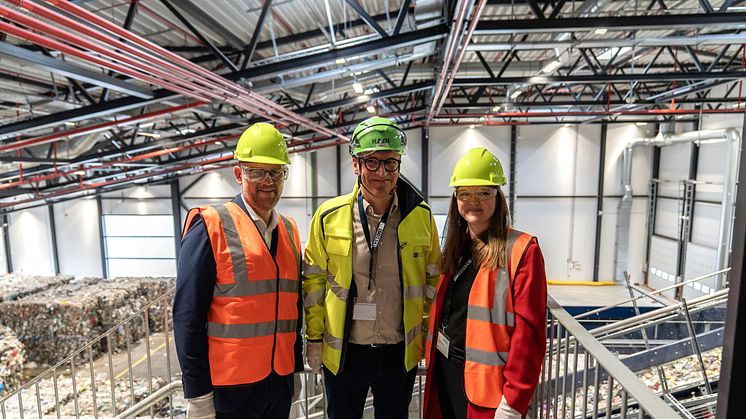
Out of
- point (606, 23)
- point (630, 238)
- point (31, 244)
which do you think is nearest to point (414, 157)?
point (630, 238)

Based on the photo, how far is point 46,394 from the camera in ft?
25.6

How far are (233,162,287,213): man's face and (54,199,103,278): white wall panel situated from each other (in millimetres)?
19824

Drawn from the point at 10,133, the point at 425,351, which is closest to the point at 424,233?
the point at 425,351

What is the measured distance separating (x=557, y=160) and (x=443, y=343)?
51.3 ft

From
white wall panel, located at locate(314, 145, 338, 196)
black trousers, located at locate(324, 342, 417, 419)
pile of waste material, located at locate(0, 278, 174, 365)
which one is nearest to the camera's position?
black trousers, located at locate(324, 342, 417, 419)

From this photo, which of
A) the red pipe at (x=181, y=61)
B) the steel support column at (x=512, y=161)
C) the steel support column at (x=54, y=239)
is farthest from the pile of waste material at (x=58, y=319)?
the steel support column at (x=512, y=161)

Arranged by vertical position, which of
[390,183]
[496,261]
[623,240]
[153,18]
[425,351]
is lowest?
Answer: [623,240]

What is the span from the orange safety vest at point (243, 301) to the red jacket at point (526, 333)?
1285mm

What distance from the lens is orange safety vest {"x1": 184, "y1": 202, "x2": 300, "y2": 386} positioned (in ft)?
6.75

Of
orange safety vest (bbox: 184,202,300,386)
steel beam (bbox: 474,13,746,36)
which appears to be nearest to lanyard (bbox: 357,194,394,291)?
orange safety vest (bbox: 184,202,300,386)

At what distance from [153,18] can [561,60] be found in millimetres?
6257

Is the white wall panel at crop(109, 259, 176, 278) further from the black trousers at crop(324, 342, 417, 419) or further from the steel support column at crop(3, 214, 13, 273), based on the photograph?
the black trousers at crop(324, 342, 417, 419)

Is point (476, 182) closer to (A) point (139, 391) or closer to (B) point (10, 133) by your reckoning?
(B) point (10, 133)

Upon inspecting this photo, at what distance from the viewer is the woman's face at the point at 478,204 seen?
2.09 meters
